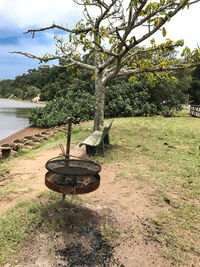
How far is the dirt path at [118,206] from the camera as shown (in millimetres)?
2533

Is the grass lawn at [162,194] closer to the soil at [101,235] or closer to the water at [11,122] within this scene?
the soil at [101,235]

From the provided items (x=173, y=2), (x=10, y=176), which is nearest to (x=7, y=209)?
(x=10, y=176)

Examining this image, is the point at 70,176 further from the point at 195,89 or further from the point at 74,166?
the point at 195,89

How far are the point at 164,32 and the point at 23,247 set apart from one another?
177 inches

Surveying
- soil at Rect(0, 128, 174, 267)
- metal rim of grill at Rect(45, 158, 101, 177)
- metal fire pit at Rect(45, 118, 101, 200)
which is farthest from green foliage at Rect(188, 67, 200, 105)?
metal fire pit at Rect(45, 118, 101, 200)

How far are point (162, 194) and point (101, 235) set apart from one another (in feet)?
5.48

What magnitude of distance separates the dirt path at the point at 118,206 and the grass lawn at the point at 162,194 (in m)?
0.15

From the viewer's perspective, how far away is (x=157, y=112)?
1744 cm

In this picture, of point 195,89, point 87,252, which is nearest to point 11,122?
point 87,252

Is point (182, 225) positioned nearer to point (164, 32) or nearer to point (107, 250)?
point (107, 250)

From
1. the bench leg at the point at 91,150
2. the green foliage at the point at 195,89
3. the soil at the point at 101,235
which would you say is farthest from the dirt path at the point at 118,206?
the green foliage at the point at 195,89

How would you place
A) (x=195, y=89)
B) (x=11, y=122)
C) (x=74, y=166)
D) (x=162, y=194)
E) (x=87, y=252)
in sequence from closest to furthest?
(x=87, y=252)
(x=74, y=166)
(x=162, y=194)
(x=11, y=122)
(x=195, y=89)

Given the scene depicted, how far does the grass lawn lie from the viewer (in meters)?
2.79

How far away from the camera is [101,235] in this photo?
294cm
